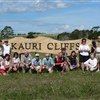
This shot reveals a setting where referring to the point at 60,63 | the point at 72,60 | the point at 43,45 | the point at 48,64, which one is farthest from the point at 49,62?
the point at 43,45

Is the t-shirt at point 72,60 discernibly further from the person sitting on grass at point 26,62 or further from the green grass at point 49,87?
the green grass at point 49,87

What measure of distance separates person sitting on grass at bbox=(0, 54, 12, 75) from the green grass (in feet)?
5.18

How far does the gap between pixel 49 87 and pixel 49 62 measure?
201 inches

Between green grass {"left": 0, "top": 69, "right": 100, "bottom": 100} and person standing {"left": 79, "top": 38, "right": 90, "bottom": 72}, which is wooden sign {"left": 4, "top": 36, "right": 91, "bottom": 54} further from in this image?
green grass {"left": 0, "top": 69, "right": 100, "bottom": 100}

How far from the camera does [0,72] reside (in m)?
15.2

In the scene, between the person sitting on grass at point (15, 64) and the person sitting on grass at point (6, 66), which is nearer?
the person sitting on grass at point (6, 66)

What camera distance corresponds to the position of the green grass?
30.6 ft

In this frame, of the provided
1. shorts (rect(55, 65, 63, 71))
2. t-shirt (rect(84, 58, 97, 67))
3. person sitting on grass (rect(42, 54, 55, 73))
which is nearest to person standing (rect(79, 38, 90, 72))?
Answer: t-shirt (rect(84, 58, 97, 67))

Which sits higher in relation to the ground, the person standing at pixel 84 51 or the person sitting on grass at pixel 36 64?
the person standing at pixel 84 51

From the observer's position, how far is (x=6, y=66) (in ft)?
49.7

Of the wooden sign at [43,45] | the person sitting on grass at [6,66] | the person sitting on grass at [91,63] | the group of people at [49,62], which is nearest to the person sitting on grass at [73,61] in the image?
the group of people at [49,62]

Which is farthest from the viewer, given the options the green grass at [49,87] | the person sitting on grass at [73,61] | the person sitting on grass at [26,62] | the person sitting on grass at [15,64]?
the person sitting on grass at [73,61]

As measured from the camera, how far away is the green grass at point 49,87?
30.6ft

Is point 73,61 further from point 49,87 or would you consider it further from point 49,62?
point 49,87
